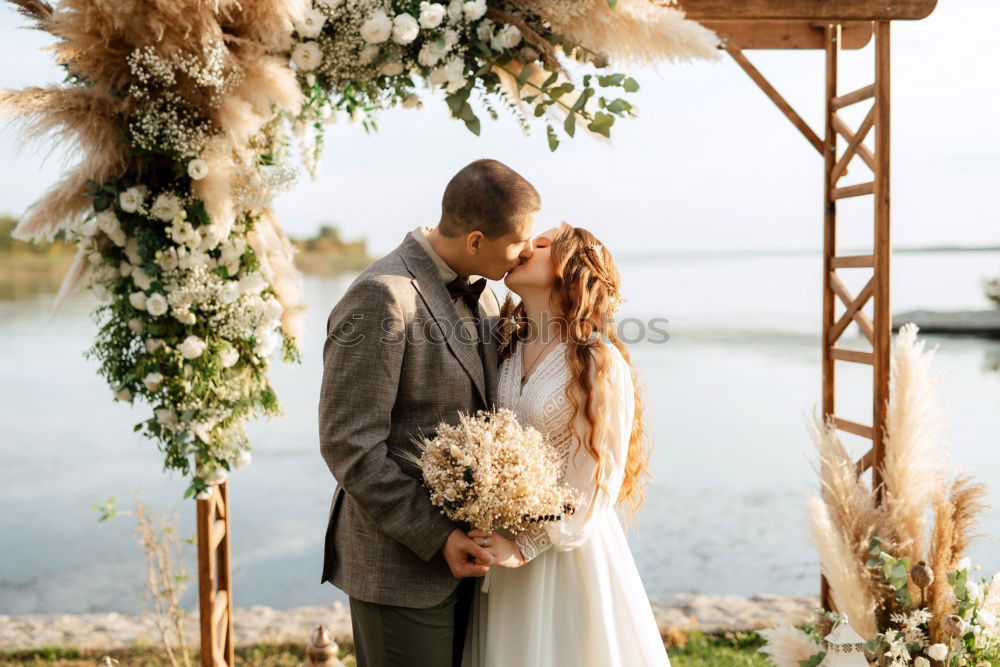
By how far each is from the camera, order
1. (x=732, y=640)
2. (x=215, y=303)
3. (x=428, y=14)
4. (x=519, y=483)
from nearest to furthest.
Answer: (x=519, y=483) < (x=428, y=14) < (x=215, y=303) < (x=732, y=640)

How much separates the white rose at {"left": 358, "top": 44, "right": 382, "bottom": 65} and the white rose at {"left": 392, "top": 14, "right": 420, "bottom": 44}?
133 millimetres

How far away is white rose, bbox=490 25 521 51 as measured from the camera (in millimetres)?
2990

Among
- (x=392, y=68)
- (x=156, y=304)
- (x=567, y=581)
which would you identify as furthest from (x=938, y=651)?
(x=156, y=304)

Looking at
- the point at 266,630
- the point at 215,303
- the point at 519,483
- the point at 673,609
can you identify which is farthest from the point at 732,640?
the point at 215,303

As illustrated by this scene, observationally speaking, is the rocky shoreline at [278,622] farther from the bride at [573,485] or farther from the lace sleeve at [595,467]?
the lace sleeve at [595,467]

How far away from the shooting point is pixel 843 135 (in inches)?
169

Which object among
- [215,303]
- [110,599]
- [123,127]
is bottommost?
[110,599]

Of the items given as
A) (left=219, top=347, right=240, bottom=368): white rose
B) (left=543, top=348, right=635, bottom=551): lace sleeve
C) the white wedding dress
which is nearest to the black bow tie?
the white wedding dress

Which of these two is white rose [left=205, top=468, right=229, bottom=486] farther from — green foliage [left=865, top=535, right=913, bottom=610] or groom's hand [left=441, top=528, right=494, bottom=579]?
green foliage [left=865, top=535, right=913, bottom=610]

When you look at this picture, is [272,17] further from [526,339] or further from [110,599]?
[110,599]

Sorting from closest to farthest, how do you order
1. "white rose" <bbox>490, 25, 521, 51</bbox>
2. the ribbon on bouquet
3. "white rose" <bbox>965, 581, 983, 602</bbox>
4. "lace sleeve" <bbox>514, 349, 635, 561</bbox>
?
"lace sleeve" <bbox>514, 349, 635, 561</bbox> < the ribbon on bouquet < "white rose" <bbox>490, 25, 521, 51</bbox> < "white rose" <bbox>965, 581, 983, 602</bbox>

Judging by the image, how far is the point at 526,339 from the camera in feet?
9.67

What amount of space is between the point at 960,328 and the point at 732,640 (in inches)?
557

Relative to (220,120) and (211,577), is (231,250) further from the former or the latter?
(211,577)
